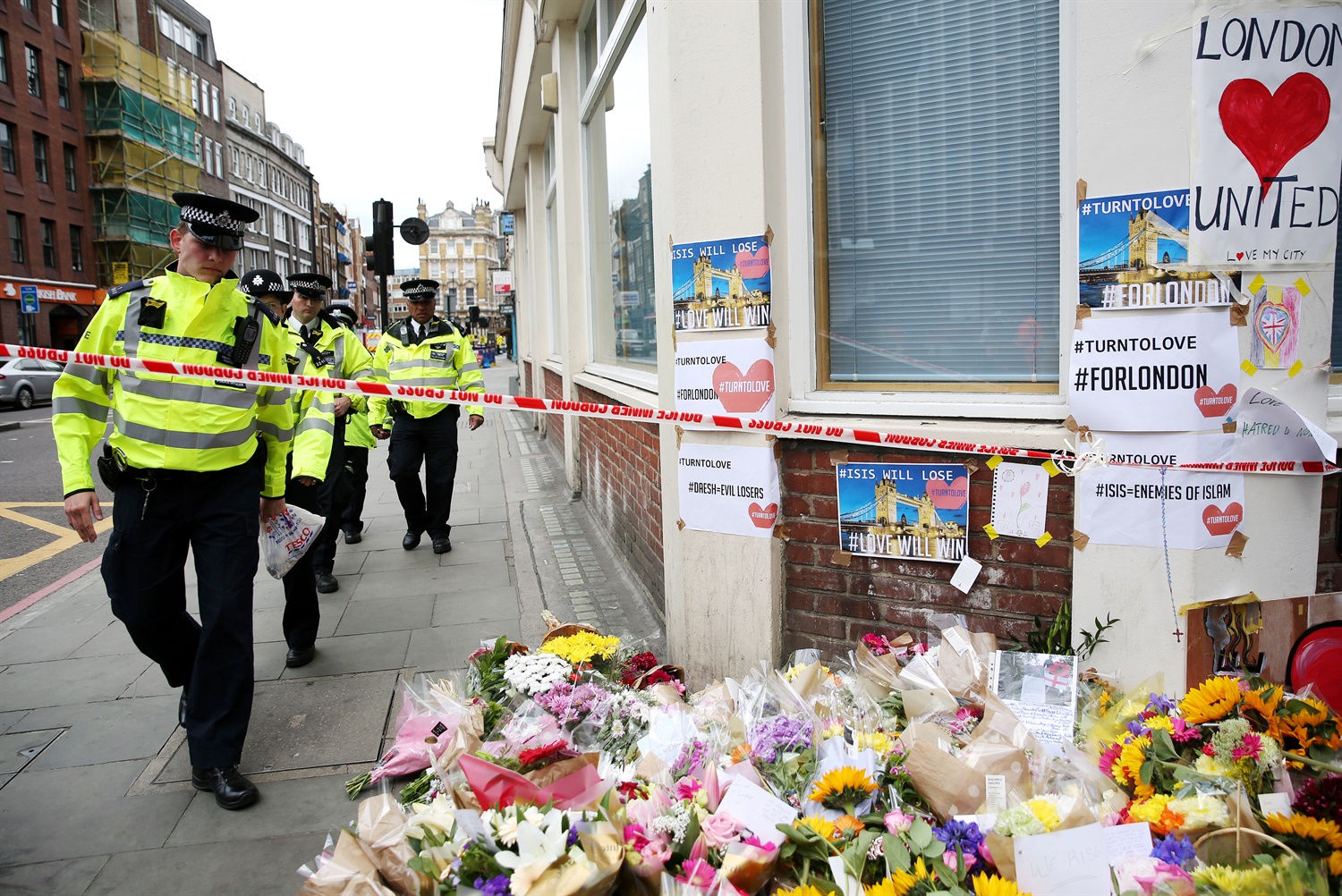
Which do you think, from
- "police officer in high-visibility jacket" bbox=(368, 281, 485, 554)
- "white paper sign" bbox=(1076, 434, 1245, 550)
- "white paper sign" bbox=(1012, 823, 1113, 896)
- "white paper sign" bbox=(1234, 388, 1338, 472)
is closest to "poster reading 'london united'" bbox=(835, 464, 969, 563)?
"white paper sign" bbox=(1076, 434, 1245, 550)

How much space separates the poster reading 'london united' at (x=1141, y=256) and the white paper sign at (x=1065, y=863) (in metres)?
1.63

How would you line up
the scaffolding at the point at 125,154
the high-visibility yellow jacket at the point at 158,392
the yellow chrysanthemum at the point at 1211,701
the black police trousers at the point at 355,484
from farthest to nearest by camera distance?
1. the scaffolding at the point at 125,154
2. the black police trousers at the point at 355,484
3. the high-visibility yellow jacket at the point at 158,392
4. the yellow chrysanthemum at the point at 1211,701

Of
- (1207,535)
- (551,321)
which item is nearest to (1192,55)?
(1207,535)

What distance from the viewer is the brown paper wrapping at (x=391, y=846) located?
89.2 inches

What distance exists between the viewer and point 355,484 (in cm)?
735

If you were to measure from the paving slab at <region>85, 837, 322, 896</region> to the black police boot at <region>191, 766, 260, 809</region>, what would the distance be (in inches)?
8.8

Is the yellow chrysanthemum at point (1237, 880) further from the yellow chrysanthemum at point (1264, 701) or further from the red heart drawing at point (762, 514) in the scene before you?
the red heart drawing at point (762, 514)

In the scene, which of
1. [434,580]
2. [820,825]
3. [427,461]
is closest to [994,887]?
[820,825]

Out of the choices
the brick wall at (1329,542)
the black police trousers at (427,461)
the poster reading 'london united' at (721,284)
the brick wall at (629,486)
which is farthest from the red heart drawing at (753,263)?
the black police trousers at (427,461)

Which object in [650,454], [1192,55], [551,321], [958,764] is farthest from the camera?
[551,321]

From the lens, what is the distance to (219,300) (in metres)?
3.38

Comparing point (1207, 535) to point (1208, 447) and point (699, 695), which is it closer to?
point (1208, 447)

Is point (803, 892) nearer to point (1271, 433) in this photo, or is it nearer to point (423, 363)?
point (1271, 433)

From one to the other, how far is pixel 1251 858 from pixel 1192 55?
2.20 metres
